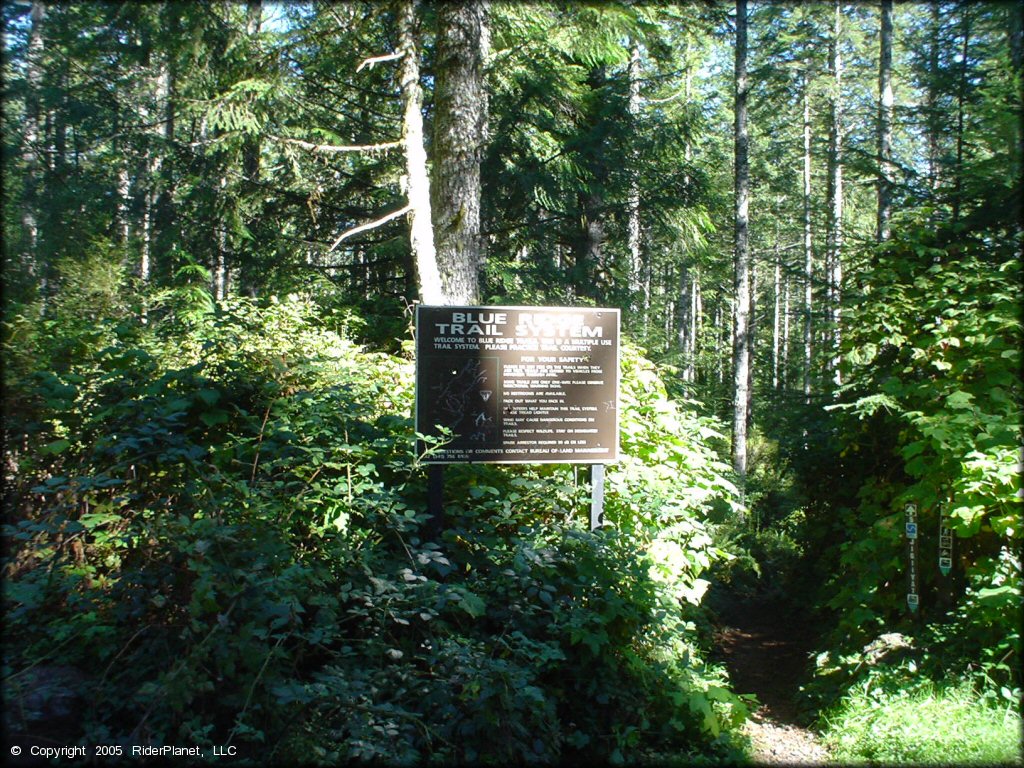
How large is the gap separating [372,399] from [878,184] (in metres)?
7.43

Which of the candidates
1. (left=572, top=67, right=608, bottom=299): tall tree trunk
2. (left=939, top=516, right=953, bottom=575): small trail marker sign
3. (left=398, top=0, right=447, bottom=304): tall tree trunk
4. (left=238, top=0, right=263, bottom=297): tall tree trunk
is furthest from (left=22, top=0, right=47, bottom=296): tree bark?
(left=939, top=516, right=953, bottom=575): small trail marker sign

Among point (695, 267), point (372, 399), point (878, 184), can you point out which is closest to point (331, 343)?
point (372, 399)

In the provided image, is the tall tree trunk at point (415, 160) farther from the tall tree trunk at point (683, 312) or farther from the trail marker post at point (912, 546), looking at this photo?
the tall tree trunk at point (683, 312)

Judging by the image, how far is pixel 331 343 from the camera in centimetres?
772

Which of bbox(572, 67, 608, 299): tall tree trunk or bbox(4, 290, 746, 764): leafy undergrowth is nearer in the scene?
bbox(4, 290, 746, 764): leafy undergrowth

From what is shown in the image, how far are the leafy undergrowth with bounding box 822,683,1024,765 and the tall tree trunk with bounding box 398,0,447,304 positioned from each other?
631 centimetres

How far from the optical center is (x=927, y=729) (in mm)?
4711

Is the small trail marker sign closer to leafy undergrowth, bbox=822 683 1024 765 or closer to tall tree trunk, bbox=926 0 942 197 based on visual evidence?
leafy undergrowth, bbox=822 683 1024 765

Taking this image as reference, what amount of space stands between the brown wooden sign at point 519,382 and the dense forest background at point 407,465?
393 millimetres

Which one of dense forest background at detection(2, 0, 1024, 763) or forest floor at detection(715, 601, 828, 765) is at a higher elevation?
dense forest background at detection(2, 0, 1024, 763)

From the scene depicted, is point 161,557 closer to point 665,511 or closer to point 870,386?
point 665,511

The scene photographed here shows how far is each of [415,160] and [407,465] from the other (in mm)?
5543

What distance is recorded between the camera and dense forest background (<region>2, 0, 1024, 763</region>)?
3.96 metres

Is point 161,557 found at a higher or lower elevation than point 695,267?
lower
